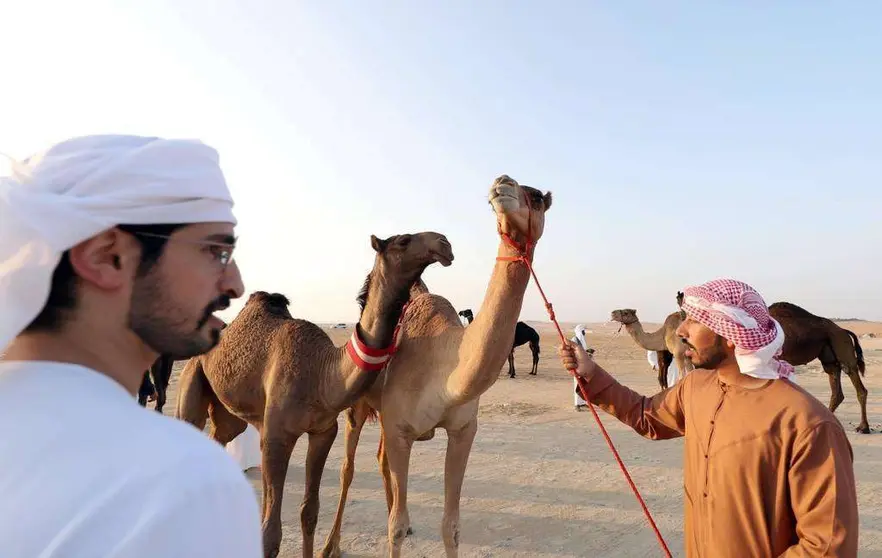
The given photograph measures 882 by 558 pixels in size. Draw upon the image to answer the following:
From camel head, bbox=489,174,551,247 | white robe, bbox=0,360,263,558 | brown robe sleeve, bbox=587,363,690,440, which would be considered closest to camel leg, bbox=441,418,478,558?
brown robe sleeve, bbox=587,363,690,440

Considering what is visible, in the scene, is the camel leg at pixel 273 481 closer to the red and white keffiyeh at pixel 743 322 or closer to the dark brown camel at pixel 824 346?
the red and white keffiyeh at pixel 743 322

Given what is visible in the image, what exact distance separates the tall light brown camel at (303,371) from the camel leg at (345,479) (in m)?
0.61

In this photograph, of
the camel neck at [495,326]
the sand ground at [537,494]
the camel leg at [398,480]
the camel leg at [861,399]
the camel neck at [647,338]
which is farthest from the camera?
the camel neck at [647,338]

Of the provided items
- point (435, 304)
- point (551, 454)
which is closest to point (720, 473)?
point (435, 304)

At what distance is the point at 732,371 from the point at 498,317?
149 centimetres

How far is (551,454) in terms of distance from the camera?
27.6 feet

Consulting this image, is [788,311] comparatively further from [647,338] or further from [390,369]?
[390,369]

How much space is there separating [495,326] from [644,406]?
1.02 meters

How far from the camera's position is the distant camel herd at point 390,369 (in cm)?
374

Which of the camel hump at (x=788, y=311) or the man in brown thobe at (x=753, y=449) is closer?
the man in brown thobe at (x=753, y=449)

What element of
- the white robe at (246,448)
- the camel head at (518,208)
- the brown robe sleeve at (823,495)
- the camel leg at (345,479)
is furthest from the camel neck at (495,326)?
the white robe at (246,448)

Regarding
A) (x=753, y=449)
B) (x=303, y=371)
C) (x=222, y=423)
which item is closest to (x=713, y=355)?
(x=753, y=449)

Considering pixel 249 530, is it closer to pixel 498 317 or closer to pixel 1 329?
pixel 1 329

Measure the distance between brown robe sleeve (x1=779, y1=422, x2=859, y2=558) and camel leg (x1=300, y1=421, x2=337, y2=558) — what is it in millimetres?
Answer: 3212
